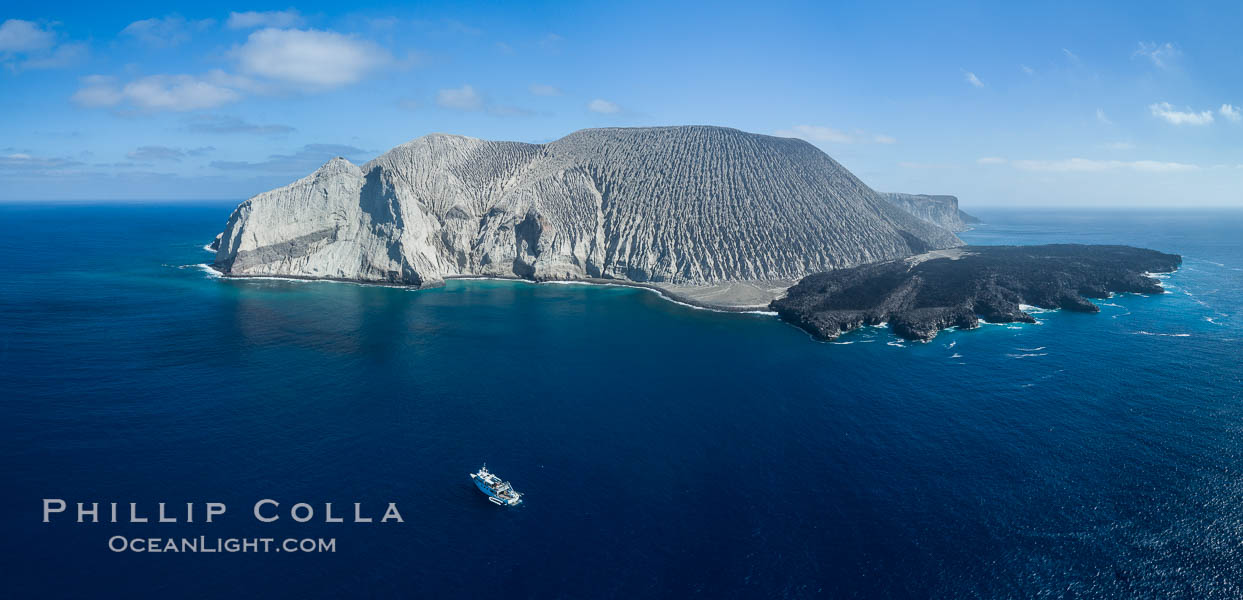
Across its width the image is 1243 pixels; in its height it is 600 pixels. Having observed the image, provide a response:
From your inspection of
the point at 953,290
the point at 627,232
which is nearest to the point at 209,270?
the point at 627,232

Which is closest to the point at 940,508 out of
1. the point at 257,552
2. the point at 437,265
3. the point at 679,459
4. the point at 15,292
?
the point at 679,459

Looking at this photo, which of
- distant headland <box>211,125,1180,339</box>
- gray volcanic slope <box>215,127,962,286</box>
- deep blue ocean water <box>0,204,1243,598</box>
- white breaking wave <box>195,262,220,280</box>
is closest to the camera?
deep blue ocean water <box>0,204,1243,598</box>

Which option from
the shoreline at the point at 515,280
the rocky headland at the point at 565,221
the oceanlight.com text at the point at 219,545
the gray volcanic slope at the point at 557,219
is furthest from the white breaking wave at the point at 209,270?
the oceanlight.com text at the point at 219,545

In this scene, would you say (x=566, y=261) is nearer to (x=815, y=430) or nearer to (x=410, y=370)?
(x=410, y=370)

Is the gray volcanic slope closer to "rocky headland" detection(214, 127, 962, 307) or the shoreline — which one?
"rocky headland" detection(214, 127, 962, 307)

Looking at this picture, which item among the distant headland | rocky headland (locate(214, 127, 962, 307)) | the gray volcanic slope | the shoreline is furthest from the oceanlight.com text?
the gray volcanic slope
